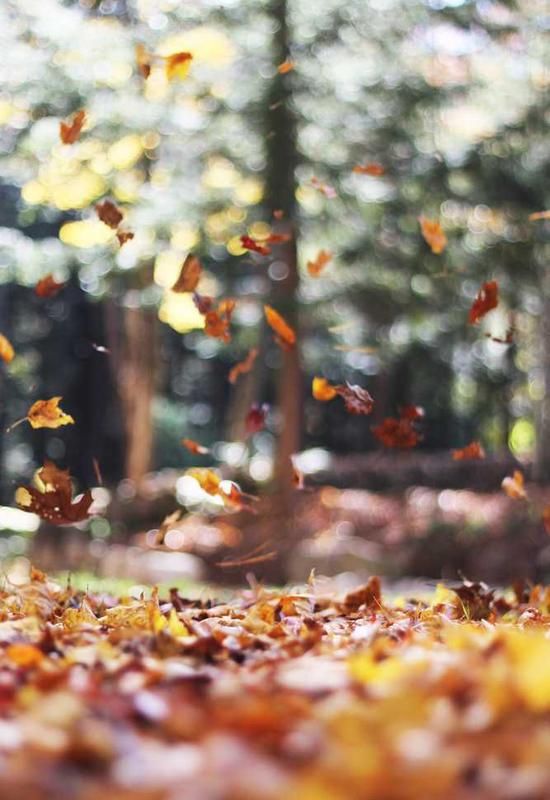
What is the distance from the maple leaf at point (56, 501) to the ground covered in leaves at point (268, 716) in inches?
46.7

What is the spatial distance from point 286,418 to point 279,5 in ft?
13.0

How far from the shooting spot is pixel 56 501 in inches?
152

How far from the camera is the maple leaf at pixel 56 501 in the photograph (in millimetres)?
3805

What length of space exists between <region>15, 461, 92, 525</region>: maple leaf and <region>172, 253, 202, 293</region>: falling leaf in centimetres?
75

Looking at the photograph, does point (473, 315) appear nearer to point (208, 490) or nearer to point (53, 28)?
point (208, 490)

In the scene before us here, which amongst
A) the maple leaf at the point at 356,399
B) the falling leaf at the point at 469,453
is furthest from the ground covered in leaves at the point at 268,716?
the falling leaf at the point at 469,453

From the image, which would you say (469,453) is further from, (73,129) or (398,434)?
(73,129)

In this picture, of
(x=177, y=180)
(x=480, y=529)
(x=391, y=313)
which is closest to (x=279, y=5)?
(x=177, y=180)

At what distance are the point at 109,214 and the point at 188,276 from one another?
19.1 inches

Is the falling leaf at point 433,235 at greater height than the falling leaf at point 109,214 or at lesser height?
lesser

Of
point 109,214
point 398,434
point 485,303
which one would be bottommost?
point 398,434

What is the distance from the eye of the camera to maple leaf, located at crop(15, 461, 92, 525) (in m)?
3.80

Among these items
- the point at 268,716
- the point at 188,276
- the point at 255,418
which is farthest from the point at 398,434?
the point at 268,716

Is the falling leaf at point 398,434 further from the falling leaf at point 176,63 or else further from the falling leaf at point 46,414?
the falling leaf at point 176,63
